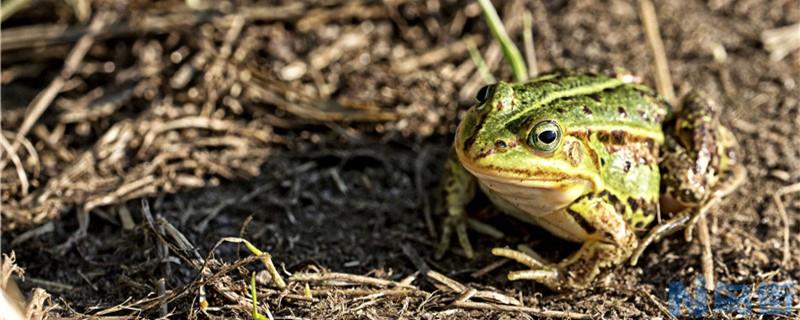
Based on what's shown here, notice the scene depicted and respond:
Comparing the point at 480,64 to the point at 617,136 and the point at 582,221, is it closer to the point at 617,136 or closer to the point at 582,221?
the point at 617,136

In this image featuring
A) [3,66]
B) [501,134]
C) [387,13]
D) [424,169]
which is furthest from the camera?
[387,13]

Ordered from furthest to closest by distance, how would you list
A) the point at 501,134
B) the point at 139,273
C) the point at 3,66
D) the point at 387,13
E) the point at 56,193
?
the point at 387,13, the point at 3,66, the point at 56,193, the point at 139,273, the point at 501,134

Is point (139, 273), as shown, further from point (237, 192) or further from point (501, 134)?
point (501, 134)

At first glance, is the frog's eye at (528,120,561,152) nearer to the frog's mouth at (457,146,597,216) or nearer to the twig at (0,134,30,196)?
the frog's mouth at (457,146,597,216)

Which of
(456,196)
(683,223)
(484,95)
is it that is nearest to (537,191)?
(484,95)

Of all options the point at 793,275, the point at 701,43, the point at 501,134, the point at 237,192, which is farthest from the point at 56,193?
the point at 701,43

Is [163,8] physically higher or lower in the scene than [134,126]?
higher

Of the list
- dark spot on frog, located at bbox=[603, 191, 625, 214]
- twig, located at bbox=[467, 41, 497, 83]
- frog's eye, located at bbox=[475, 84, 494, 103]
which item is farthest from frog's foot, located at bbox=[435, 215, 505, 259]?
twig, located at bbox=[467, 41, 497, 83]
